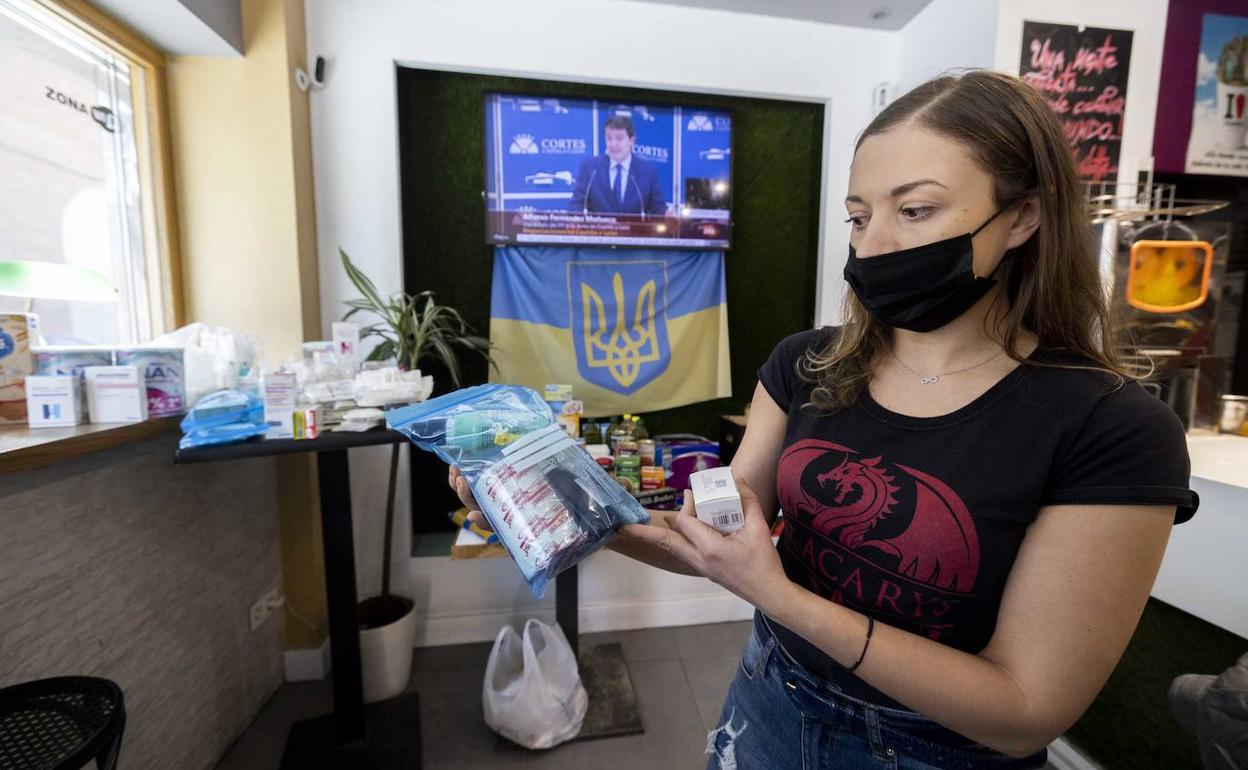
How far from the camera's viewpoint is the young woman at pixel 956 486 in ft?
1.85

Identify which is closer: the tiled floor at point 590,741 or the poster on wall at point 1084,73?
the tiled floor at point 590,741

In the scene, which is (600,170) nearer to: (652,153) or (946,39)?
(652,153)

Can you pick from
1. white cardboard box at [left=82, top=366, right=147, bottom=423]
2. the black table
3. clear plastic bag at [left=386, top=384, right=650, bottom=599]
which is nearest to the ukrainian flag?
the black table

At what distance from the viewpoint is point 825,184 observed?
8.34 feet

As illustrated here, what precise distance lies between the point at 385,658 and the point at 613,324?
5.38 feet

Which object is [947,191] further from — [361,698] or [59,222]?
[59,222]

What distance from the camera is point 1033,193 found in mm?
687

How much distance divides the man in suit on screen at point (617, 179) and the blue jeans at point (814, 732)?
1.89 m

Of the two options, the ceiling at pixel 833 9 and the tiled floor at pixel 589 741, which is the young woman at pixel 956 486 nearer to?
the tiled floor at pixel 589 741

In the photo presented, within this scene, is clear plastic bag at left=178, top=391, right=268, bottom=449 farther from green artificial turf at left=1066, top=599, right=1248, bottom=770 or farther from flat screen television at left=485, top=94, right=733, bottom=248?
green artificial turf at left=1066, top=599, right=1248, bottom=770

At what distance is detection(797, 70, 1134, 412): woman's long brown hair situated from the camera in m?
0.66

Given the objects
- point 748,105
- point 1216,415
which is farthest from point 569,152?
point 1216,415

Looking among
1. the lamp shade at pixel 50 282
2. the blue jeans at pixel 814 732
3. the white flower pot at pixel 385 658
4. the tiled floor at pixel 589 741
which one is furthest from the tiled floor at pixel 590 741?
the lamp shade at pixel 50 282

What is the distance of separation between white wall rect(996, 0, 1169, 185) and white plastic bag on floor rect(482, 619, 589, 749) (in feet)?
8.83
